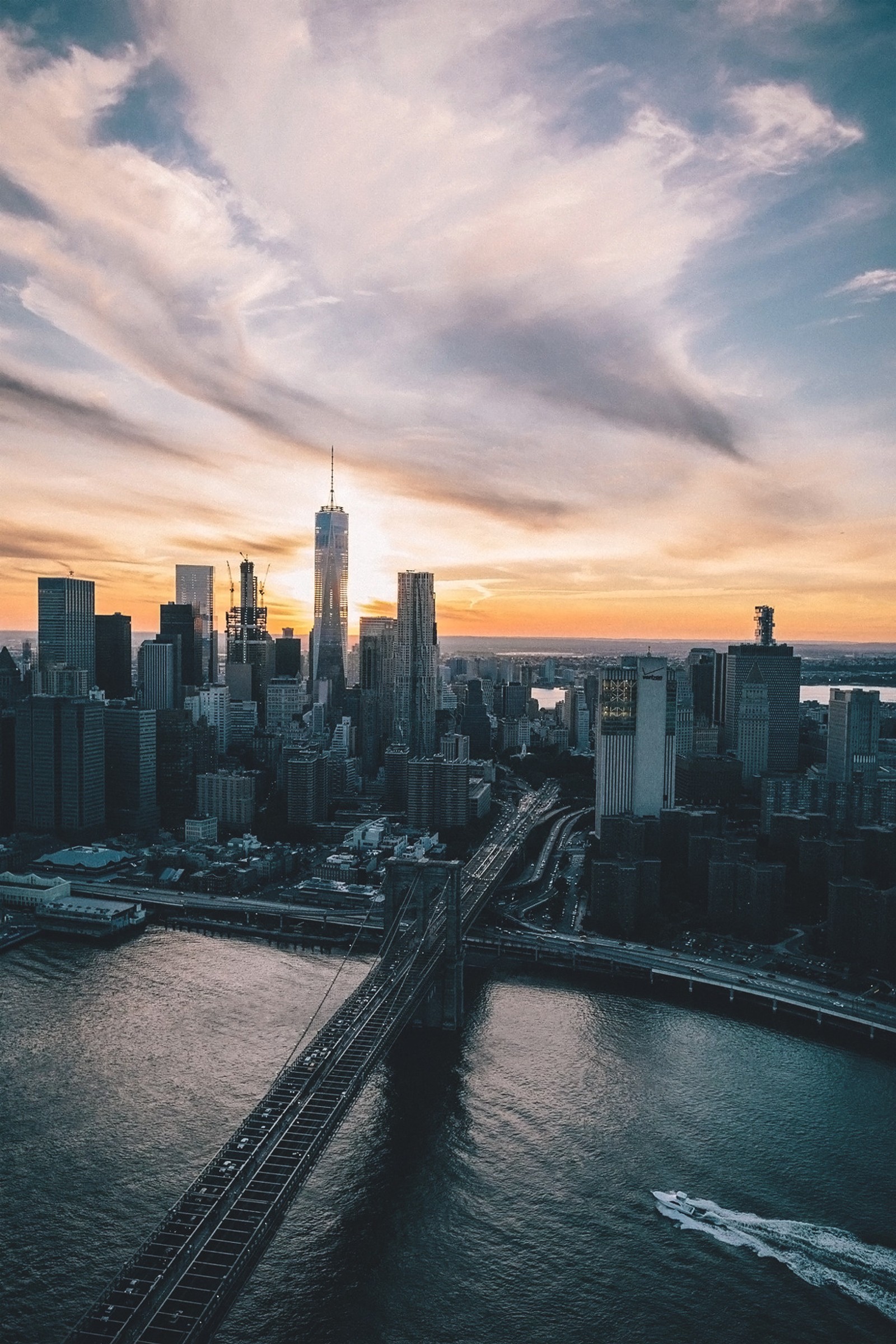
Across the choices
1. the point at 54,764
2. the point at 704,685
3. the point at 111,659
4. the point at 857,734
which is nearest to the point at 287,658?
the point at 111,659

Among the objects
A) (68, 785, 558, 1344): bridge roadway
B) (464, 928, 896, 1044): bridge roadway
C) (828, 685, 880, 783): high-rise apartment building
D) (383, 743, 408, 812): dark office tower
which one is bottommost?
(464, 928, 896, 1044): bridge roadway

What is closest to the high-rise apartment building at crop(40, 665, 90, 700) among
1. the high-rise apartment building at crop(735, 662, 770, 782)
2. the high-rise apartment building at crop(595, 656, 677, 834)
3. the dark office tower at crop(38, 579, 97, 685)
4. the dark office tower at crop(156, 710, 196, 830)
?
the dark office tower at crop(156, 710, 196, 830)

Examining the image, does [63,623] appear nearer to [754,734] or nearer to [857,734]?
[754,734]

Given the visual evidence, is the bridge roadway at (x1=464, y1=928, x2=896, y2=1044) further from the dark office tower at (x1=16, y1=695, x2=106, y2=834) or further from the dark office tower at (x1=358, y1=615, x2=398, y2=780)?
the dark office tower at (x1=358, y1=615, x2=398, y2=780)

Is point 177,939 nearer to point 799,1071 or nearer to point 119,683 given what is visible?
point 799,1071

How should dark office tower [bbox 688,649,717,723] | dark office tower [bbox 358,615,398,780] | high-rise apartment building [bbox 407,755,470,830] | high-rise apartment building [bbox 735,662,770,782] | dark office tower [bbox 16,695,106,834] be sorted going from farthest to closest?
dark office tower [bbox 688,649,717,723] < dark office tower [bbox 358,615,398,780] < high-rise apartment building [bbox 735,662,770,782] < high-rise apartment building [bbox 407,755,470,830] < dark office tower [bbox 16,695,106,834]

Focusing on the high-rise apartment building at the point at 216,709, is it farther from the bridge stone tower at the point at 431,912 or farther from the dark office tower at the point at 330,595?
the bridge stone tower at the point at 431,912
